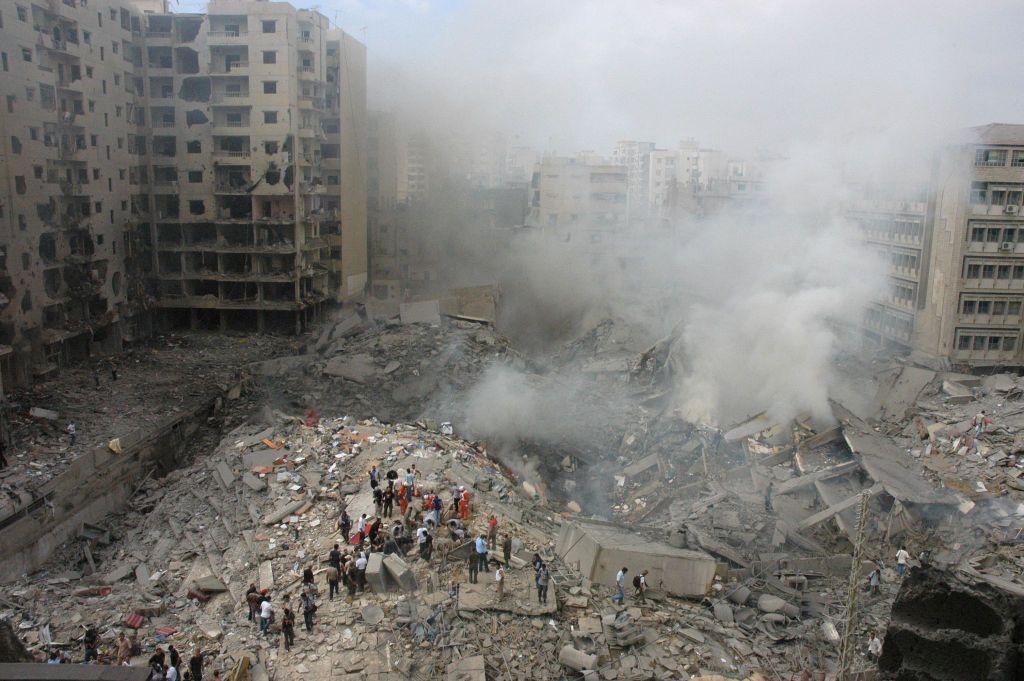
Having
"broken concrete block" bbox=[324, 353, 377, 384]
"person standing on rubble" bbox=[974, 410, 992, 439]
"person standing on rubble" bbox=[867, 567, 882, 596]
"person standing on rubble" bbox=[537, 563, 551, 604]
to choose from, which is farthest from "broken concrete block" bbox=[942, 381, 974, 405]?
"broken concrete block" bbox=[324, 353, 377, 384]

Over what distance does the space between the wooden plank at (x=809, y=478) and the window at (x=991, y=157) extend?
1522cm

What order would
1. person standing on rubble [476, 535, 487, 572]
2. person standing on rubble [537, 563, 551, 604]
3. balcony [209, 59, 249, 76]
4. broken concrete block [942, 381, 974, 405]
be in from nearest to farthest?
person standing on rubble [537, 563, 551, 604]
person standing on rubble [476, 535, 487, 572]
broken concrete block [942, 381, 974, 405]
balcony [209, 59, 249, 76]

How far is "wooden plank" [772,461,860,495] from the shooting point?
19.8m

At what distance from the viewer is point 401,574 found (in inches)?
541

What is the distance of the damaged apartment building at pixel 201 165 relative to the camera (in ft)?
99.3

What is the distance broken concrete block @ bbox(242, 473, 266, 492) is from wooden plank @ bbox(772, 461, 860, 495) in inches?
466

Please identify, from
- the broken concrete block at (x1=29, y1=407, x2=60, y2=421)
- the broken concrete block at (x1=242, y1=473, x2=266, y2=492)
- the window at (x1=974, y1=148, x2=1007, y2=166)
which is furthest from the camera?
the window at (x1=974, y1=148, x2=1007, y2=166)

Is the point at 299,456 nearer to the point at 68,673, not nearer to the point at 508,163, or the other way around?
the point at 68,673

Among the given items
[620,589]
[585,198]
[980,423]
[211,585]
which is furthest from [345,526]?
[585,198]

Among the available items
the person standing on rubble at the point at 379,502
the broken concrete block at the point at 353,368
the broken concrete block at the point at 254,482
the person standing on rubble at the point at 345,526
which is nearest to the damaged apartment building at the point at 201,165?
the broken concrete block at the point at 353,368

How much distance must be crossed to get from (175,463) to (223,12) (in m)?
19.5

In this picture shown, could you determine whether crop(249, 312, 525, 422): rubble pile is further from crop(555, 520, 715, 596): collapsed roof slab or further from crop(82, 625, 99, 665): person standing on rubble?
crop(82, 625, 99, 665): person standing on rubble

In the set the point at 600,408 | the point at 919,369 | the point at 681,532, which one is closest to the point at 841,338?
the point at 919,369

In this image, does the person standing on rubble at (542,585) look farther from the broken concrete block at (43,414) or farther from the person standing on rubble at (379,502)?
the broken concrete block at (43,414)
